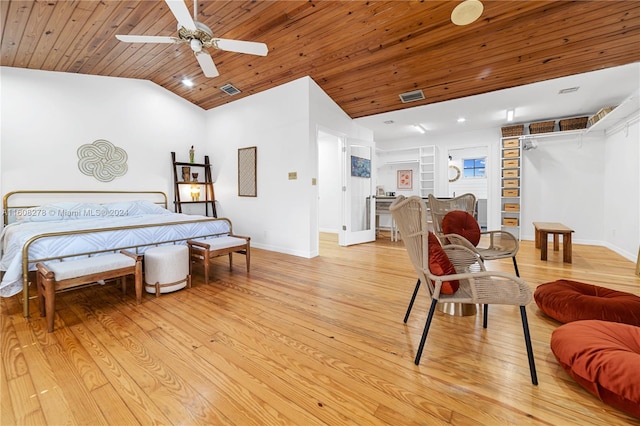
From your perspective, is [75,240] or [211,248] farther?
[211,248]

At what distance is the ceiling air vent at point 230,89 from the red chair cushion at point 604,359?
17.9ft

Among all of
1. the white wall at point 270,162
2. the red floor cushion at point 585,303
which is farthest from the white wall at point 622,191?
the white wall at point 270,162

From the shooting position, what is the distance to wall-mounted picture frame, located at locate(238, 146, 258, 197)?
522 centimetres

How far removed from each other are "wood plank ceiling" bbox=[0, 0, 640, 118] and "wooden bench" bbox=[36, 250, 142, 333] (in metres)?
2.68

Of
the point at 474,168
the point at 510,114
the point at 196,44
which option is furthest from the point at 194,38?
the point at 474,168

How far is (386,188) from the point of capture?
27.3 feet

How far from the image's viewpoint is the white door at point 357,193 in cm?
538

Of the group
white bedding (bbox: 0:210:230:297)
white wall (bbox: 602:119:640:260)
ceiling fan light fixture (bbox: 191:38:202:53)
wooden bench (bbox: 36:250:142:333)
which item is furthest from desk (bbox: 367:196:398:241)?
wooden bench (bbox: 36:250:142:333)

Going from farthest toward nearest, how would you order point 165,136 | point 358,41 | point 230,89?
point 165,136 → point 230,89 → point 358,41

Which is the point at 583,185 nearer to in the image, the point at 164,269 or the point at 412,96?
the point at 412,96

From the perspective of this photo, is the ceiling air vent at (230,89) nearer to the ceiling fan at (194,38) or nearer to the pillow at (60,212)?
the ceiling fan at (194,38)

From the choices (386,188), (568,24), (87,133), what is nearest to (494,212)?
(386,188)

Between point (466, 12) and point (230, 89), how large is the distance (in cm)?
393

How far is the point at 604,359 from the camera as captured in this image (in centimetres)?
130
